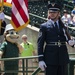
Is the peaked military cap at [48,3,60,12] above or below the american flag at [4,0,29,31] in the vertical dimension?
above

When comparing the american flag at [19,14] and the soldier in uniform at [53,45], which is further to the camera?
the american flag at [19,14]

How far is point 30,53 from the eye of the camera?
10.2 metres

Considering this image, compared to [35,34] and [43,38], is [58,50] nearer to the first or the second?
[43,38]

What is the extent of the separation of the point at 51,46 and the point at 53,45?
0.12 feet

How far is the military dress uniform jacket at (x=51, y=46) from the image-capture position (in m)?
6.24

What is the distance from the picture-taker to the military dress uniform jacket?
6238 mm

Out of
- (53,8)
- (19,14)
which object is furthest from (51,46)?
(19,14)

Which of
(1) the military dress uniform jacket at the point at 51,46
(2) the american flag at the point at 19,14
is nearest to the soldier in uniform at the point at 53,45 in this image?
→ (1) the military dress uniform jacket at the point at 51,46

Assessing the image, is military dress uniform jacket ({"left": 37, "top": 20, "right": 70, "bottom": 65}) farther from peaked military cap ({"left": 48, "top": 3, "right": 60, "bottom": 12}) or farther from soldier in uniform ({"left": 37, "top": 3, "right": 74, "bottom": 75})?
peaked military cap ({"left": 48, "top": 3, "right": 60, "bottom": 12})

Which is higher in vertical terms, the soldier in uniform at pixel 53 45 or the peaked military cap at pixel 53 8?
the peaked military cap at pixel 53 8

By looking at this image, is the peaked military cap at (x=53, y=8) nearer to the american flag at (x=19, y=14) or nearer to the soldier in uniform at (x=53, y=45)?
the soldier in uniform at (x=53, y=45)

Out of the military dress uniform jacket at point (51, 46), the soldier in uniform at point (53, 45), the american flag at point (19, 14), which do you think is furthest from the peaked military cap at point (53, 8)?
the american flag at point (19, 14)

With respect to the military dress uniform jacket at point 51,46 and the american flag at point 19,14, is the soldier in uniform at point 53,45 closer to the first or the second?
the military dress uniform jacket at point 51,46

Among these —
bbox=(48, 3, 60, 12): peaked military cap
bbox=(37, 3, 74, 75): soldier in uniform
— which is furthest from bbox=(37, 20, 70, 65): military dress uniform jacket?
bbox=(48, 3, 60, 12): peaked military cap
